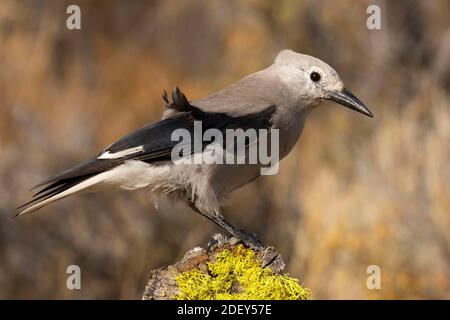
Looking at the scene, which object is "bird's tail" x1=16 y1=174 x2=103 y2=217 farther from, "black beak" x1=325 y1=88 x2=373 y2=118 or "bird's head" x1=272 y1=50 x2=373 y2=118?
"black beak" x1=325 y1=88 x2=373 y2=118

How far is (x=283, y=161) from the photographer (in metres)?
7.91

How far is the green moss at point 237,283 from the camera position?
350 cm

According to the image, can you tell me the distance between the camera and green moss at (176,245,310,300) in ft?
11.5

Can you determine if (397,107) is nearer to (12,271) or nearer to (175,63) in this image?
(175,63)

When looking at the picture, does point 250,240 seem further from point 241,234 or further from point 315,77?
point 315,77

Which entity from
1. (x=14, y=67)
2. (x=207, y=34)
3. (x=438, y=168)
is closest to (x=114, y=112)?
(x=14, y=67)

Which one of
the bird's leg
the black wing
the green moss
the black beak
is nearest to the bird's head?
the black beak

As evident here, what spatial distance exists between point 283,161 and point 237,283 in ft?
14.4

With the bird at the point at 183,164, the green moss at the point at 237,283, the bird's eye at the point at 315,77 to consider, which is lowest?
the green moss at the point at 237,283

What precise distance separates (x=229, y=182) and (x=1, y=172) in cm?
376

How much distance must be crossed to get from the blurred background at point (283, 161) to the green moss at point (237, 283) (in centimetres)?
280

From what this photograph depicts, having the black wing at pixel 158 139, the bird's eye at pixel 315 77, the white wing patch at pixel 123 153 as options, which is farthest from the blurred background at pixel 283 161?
the white wing patch at pixel 123 153
